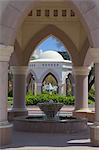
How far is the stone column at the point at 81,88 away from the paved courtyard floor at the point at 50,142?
17.5 ft

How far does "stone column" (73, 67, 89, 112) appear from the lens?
19.2 meters

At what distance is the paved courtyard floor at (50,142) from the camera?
10172 mm

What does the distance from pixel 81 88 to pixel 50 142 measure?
807cm

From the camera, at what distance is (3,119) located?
10.4 m

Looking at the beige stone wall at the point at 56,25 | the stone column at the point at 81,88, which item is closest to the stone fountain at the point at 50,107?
the stone column at the point at 81,88

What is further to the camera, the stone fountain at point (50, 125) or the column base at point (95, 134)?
the stone fountain at point (50, 125)

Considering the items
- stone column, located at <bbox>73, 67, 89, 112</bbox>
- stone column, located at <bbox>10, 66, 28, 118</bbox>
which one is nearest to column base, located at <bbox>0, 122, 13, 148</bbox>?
stone column, located at <bbox>10, 66, 28, 118</bbox>

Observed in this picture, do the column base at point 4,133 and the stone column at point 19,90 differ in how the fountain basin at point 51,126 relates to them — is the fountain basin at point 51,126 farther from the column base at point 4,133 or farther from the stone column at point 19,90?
the stone column at point 19,90

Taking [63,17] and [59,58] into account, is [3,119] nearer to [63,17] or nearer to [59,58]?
[63,17]

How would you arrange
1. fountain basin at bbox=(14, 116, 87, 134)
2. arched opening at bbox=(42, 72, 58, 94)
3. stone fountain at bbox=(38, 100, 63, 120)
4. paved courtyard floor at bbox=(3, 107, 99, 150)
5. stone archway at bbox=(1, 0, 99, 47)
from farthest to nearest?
arched opening at bbox=(42, 72, 58, 94) → stone fountain at bbox=(38, 100, 63, 120) → fountain basin at bbox=(14, 116, 87, 134) → stone archway at bbox=(1, 0, 99, 47) → paved courtyard floor at bbox=(3, 107, 99, 150)

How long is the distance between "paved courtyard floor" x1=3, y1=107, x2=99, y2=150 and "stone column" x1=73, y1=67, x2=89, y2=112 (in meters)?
5.33

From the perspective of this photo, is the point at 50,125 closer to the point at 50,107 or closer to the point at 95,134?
the point at 50,107

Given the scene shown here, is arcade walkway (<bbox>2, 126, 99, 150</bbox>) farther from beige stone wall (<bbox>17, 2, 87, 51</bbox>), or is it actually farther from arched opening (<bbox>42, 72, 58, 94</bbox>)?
arched opening (<bbox>42, 72, 58, 94</bbox>)

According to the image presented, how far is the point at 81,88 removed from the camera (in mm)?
19125
